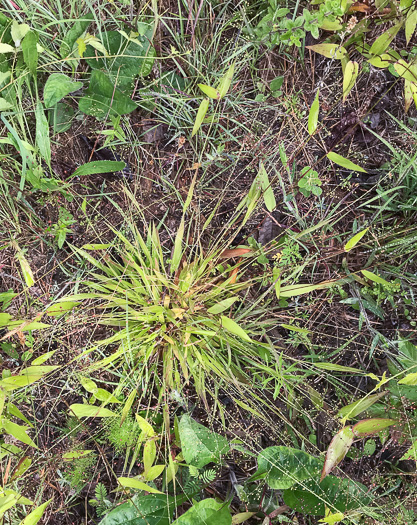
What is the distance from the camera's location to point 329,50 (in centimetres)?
139

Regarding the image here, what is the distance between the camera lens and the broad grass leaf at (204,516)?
129 cm

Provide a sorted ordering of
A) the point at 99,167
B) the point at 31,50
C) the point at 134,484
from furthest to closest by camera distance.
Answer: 1. the point at 99,167
2. the point at 31,50
3. the point at 134,484

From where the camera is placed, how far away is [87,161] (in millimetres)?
1583

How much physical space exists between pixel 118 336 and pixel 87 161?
0.69 m

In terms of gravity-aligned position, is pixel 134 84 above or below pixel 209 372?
above

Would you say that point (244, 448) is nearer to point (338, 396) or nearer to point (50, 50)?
point (338, 396)

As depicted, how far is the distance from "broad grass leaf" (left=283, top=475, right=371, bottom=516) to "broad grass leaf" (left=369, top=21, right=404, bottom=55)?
4.72 ft

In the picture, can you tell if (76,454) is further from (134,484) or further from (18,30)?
(18,30)

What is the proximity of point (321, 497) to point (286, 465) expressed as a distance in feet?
0.50

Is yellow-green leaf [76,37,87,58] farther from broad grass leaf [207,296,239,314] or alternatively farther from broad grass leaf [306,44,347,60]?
broad grass leaf [207,296,239,314]

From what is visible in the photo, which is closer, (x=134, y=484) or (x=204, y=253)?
(x=134, y=484)

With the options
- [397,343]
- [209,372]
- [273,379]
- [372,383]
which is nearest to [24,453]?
[209,372]

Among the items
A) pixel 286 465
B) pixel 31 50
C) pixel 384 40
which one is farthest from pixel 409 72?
pixel 286 465

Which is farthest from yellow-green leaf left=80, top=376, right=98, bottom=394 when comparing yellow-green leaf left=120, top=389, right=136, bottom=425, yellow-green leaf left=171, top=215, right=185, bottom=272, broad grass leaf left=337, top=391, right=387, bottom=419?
broad grass leaf left=337, top=391, right=387, bottom=419
